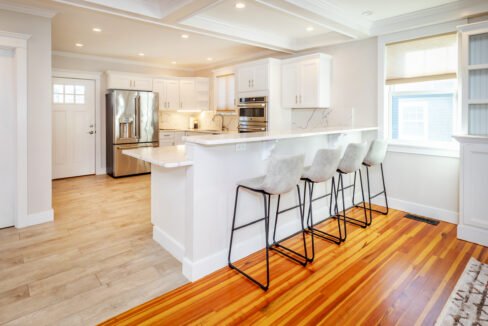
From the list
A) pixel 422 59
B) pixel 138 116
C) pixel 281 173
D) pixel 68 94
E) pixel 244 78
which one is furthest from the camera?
pixel 138 116

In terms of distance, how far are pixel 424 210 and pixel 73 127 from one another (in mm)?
6558

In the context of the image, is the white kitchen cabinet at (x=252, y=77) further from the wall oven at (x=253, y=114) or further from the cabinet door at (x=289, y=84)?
the cabinet door at (x=289, y=84)

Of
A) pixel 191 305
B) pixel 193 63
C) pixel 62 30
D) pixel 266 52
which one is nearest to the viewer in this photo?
pixel 191 305

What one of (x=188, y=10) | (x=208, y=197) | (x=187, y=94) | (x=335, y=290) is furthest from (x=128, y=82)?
(x=335, y=290)

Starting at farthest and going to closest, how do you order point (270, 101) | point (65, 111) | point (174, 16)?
point (65, 111)
point (270, 101)
point (174, 16)

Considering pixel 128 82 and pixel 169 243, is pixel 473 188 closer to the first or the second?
pixel 169 243

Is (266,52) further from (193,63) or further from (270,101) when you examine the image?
(193,63)

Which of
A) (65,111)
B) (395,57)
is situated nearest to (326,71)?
(395,57)

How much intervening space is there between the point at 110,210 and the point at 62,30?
2823 millimetres

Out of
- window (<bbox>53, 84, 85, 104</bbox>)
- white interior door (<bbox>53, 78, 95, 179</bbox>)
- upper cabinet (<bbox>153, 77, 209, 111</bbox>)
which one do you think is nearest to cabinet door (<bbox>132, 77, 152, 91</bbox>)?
upper cabinet (<bbox>153, 77, 209, 111</bbox>)

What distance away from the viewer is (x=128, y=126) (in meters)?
6.32

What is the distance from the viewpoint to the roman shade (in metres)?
3.58

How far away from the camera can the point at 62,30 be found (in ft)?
14.7

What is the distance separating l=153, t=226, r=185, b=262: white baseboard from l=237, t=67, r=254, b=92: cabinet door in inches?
134
